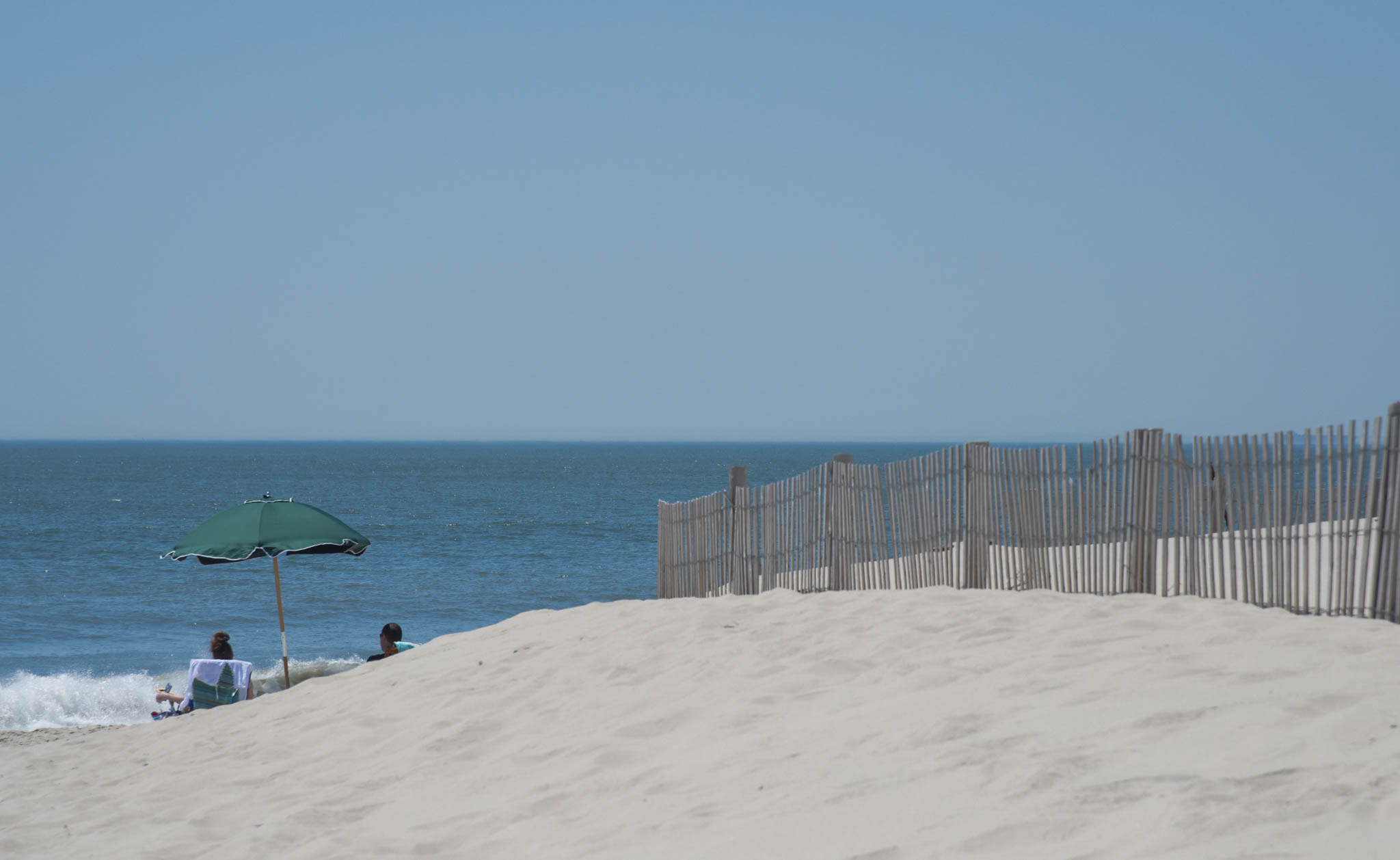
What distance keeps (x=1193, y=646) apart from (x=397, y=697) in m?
4.68

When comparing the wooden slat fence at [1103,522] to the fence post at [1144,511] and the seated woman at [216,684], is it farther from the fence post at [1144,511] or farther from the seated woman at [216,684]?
the seated woman at [216,684]

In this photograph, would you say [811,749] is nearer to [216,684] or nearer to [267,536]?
[267,536]

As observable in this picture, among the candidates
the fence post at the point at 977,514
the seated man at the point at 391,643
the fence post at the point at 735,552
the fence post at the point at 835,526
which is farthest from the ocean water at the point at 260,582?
the fence post at the point at 977,514

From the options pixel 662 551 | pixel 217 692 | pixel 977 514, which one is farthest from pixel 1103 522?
pixel 217 692

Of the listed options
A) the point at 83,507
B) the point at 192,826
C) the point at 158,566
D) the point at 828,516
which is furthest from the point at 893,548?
the point at 83,507

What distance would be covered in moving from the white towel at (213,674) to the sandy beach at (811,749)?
2005 millimetres

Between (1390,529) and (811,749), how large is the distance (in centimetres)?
328

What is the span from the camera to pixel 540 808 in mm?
4508

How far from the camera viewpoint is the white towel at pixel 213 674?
986 cm

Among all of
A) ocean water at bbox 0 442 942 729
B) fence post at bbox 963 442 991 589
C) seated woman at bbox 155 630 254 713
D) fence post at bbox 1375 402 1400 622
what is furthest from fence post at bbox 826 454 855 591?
ocean water at bbox 0 442 942 729

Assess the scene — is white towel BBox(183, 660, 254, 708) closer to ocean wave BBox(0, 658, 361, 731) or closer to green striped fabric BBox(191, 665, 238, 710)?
green striped fabric BBox(191, 665, 238, 710)

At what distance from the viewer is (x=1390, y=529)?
5.62 meters

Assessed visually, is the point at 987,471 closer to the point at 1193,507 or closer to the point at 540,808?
the point at 1193,507

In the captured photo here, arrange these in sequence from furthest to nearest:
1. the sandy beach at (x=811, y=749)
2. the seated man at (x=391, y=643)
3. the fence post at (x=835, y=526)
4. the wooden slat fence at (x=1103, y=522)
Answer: the seated man at (x=391, y=643), the fence post at (x=835, y=526), the wooden slat fence at (x=1103, y=522), the sandy beach at (x=811, y=749)
